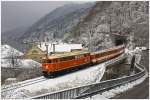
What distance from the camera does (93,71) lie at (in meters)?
42.2

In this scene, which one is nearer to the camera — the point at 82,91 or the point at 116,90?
the point at 82,91

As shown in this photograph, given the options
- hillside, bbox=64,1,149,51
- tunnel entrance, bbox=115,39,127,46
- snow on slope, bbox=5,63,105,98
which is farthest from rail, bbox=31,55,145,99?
hillside, bbox=64,1,149,51

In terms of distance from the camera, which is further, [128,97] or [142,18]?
[142,18]

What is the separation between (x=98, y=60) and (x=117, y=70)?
618 cm

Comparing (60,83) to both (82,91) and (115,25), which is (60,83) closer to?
(82,91)

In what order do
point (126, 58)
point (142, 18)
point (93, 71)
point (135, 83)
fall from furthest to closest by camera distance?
1. point (142, 18)
2. point (126, 58)
3. point (93, 71)
4. point (135, 83)

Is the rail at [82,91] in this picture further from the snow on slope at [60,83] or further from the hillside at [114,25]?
the hillside at [114,25]

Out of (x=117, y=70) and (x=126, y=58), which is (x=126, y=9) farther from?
(x=117, y=70)

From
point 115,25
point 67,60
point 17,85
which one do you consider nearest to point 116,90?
point 17,85

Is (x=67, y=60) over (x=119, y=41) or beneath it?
beneath

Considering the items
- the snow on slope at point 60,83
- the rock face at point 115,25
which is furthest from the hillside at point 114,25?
the snow on slope at point 60,83

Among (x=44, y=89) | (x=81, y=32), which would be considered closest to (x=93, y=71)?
(x=44, y=89)

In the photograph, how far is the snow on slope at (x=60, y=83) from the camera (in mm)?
28498

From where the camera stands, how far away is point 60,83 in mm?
33469
